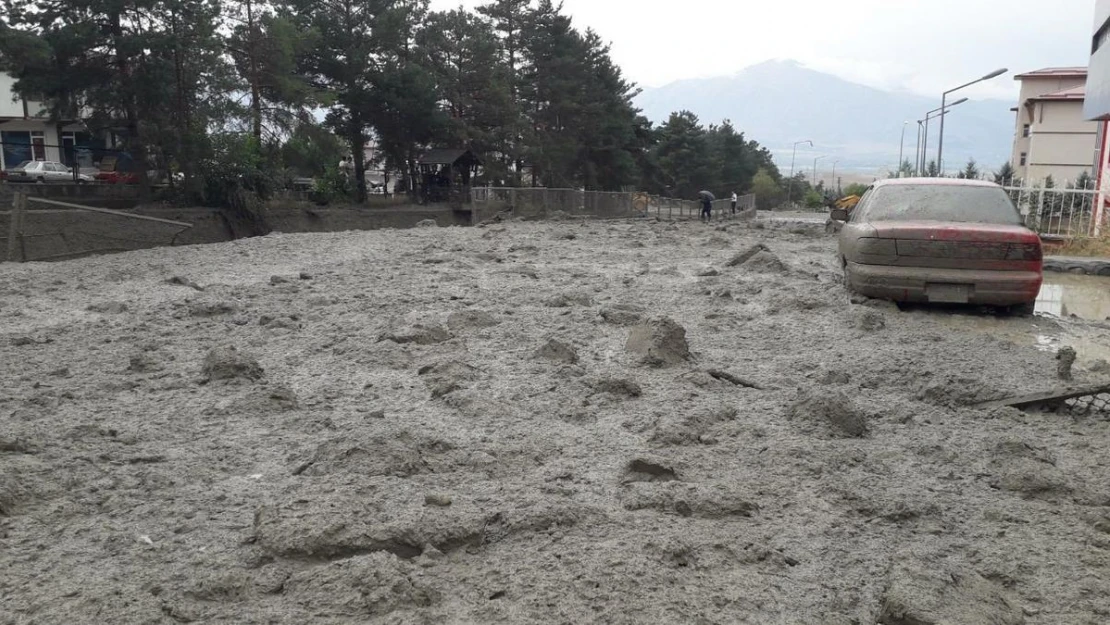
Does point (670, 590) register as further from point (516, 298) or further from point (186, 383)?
point (516, 298)

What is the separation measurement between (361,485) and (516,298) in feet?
20.2

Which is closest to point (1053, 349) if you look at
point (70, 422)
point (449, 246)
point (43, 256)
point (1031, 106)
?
point (70, 422)

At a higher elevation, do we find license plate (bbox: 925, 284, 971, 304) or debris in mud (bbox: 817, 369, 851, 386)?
license plate (bbox: 925, 284, 971, 304)

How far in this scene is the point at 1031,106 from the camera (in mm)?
56188

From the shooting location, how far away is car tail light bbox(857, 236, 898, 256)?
29.5 ft

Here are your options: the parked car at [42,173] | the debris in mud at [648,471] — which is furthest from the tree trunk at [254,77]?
the debris in mud at [648,471]

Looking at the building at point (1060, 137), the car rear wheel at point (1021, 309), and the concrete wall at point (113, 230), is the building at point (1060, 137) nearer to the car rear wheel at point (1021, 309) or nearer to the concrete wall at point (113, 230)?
the concrete wall at point (113, 230)

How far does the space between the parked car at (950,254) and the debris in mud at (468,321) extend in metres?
3.82

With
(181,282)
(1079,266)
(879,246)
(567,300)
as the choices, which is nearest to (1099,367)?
(879,246)

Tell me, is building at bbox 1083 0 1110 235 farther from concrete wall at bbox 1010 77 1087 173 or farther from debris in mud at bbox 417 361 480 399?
concrete wall at bbox 1010 77 1087 173

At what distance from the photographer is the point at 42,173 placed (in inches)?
1484

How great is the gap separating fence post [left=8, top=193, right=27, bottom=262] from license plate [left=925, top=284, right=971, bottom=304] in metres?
12.5

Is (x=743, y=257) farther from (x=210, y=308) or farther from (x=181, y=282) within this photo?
(x=210, y=308)

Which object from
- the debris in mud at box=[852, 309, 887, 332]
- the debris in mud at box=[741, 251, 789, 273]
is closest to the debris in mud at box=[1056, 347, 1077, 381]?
the debris in mud at box=[852, 309, 887, 332]
